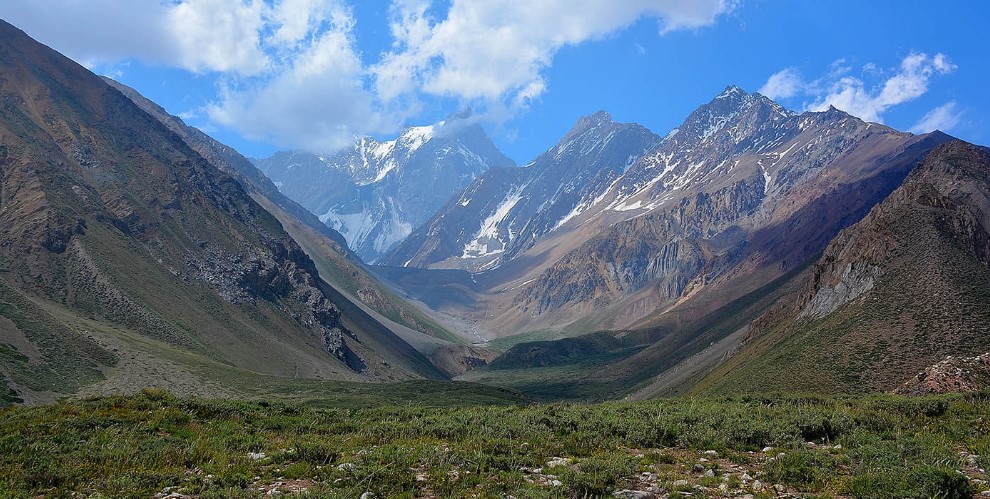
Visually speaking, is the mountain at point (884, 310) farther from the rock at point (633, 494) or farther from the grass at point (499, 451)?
the rock at point (633, 494)

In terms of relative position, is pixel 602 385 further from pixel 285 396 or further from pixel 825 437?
pixel 825 437

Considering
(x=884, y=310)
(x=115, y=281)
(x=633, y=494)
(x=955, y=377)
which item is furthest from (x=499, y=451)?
(x=115, y=281)

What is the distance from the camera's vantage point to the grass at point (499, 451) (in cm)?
1670

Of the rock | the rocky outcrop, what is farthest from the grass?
the rocky outcrop

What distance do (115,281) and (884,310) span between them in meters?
139

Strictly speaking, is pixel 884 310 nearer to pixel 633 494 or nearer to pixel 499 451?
pixel 499 451

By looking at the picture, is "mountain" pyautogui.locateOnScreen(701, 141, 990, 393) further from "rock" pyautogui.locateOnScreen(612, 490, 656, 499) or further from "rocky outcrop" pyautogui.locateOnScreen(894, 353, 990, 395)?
"rock" pyautogui.locateOnScreen(612, 490, 656, 499)

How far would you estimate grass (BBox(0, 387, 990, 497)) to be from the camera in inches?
658

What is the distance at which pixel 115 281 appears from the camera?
13538 cm

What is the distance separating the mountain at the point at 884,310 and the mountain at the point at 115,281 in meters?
84.8

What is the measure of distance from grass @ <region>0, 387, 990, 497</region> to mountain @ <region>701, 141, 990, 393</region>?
2704 cm

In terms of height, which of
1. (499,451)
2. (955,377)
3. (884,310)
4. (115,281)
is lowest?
(955,377)


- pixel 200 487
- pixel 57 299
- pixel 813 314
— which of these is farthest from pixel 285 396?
pixel 200 487

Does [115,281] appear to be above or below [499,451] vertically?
above
